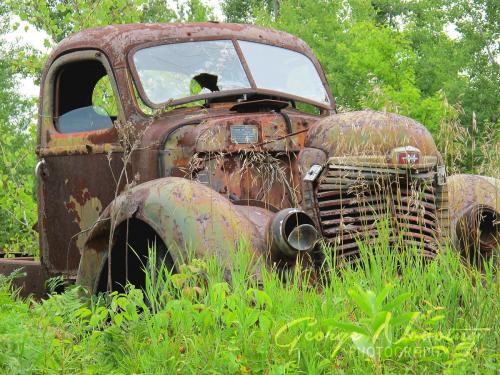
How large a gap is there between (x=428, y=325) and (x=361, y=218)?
1005 millimetres

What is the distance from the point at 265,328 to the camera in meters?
3.27

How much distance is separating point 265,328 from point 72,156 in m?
2.74

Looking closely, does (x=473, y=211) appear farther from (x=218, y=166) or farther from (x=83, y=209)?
(x=83, y=209)

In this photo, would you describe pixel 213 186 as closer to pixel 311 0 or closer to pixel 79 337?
pixel 79 337

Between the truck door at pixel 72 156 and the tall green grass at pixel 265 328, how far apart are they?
153cm

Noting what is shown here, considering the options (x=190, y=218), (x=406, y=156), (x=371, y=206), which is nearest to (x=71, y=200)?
(x=190, y=218)

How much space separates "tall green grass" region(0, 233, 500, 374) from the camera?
10.1ft

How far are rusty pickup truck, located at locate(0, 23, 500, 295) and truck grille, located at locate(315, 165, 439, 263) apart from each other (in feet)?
0.04

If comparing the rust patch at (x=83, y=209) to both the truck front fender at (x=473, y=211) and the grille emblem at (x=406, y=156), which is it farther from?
the truck front fender at (x=473, y=211)

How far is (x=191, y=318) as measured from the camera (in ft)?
11.5

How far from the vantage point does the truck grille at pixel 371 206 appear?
Answer: 4.30 m

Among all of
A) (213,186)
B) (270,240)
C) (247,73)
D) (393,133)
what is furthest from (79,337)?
(247,73)

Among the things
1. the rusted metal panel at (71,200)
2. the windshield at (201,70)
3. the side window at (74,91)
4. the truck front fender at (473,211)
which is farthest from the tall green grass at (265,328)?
the side window at (74,91)

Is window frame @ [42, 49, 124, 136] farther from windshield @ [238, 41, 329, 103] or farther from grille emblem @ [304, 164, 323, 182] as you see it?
grille emblem @ [304, 164, 323, 182]
